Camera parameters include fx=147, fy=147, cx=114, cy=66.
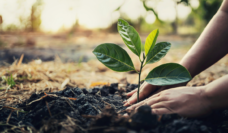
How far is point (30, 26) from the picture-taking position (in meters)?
8.70

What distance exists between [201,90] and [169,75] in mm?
194

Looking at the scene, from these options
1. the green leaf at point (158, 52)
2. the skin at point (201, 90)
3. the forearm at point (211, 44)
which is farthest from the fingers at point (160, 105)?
the forearm at point (211, 44)

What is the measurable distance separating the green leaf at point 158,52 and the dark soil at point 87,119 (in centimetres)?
29

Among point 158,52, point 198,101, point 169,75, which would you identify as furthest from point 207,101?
point 158,52

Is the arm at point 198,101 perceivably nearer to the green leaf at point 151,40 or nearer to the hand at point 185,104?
the hand at point 185,104

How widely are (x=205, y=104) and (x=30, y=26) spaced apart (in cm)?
995


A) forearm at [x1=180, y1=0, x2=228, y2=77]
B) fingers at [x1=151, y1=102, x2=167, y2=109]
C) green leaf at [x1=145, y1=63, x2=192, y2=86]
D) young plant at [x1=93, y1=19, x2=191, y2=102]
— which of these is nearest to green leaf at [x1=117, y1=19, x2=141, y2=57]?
young plant at [x1=93, y1=19, x2=191, y2=102]

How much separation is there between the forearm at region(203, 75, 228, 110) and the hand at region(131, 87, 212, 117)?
0.06ft

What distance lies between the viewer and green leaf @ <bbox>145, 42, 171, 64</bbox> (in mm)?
804

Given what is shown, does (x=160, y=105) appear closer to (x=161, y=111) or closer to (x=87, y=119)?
(x=161, y=111)

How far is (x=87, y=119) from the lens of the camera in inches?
31.5

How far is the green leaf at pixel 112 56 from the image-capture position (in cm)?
79

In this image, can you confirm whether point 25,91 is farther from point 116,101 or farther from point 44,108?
point 116,101

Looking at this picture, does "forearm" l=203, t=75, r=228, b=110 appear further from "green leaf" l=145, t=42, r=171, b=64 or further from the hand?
"green leaf" l=145, t=42, r=171, b=64
